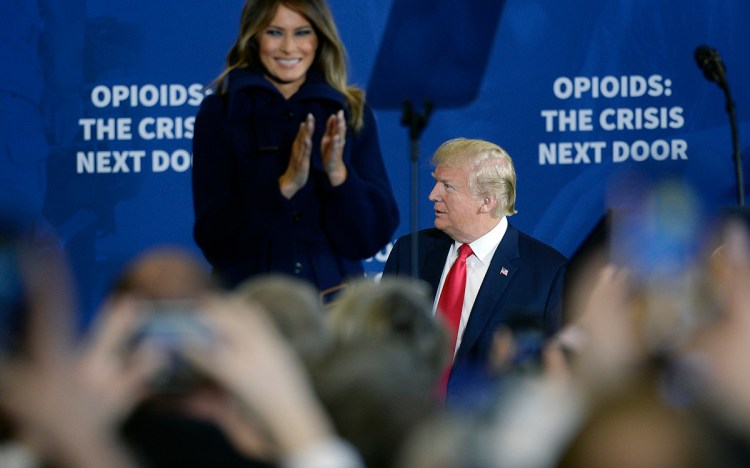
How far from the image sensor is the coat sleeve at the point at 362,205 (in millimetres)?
3043

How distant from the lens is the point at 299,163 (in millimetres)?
2977

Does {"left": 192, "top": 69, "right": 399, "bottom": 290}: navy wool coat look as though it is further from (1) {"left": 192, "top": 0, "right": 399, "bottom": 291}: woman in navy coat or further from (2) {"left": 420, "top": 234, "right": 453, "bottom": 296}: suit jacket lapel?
(2) {"left": 420, "top": 234, "right": 453, "bottom": 296}: suit jacket lapel

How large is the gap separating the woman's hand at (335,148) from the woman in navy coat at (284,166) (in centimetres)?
1

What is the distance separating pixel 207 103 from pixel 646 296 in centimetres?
211

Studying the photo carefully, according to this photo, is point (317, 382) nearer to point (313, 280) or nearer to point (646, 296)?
point (646, 296)

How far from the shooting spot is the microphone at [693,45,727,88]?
4555 millimetres

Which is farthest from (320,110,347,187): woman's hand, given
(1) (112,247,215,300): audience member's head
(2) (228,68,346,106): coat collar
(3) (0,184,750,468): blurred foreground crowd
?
(1) (112,247,215,300): audience member's head

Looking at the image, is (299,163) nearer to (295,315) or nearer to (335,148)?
(335,148)

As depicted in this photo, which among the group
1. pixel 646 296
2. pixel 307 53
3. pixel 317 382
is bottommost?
pixel 317 382

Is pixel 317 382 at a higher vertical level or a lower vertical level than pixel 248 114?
lower

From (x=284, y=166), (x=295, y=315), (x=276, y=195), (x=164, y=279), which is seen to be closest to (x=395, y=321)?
(x=295, y=315)

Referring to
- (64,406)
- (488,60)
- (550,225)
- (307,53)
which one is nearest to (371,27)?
(488,60)

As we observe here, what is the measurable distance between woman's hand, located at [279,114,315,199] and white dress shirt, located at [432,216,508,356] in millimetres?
838

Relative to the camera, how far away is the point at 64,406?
108 centimetres
